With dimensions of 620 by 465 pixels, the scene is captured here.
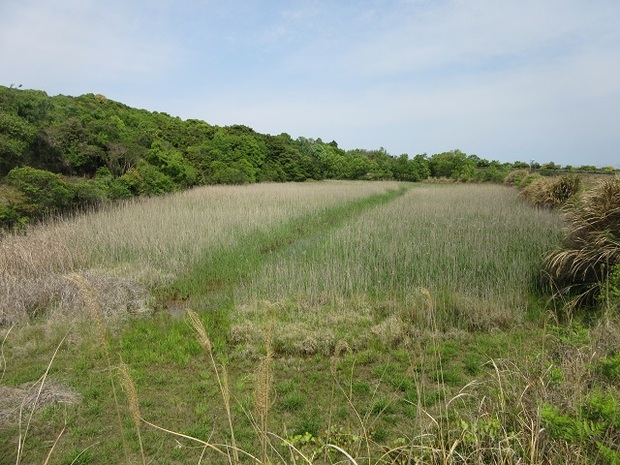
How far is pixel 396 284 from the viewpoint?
19.9 feet

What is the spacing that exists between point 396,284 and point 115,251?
5748 millimetres

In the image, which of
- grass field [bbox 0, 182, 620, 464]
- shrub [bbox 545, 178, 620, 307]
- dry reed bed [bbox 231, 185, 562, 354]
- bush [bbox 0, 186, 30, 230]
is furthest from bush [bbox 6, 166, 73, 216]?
shrub [bbox 545, 178, 620, 307]

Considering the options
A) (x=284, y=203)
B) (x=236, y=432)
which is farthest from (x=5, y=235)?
(x=284, y=203)

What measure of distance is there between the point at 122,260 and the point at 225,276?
2308 millimetres

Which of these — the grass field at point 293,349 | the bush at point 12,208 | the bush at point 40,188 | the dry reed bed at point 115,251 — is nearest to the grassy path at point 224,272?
the grass field at point 293,349

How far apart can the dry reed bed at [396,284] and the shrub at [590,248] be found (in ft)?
1.88

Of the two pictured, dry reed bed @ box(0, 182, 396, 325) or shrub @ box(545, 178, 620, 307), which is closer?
shrub @ box(545, 178, 620, 307)

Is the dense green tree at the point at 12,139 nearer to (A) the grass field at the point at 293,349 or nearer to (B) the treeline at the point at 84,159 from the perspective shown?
(B) the treeline at the point at 84,159

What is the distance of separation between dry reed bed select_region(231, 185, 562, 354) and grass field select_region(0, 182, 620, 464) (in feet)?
0.11

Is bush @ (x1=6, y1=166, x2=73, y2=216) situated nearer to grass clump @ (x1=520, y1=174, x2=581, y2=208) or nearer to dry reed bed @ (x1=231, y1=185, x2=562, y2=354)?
dry reed bed @ (x1=231, y1=185, x2=562, y2=354)

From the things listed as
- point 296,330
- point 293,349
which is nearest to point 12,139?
point 296,330

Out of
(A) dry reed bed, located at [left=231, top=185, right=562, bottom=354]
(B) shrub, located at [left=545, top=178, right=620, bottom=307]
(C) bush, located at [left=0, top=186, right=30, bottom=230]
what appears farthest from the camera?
(C) bush, located at [left=0, top=186, right=30, bottom=230]

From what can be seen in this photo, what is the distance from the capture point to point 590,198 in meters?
5.43

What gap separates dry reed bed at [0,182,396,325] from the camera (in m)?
5.32
